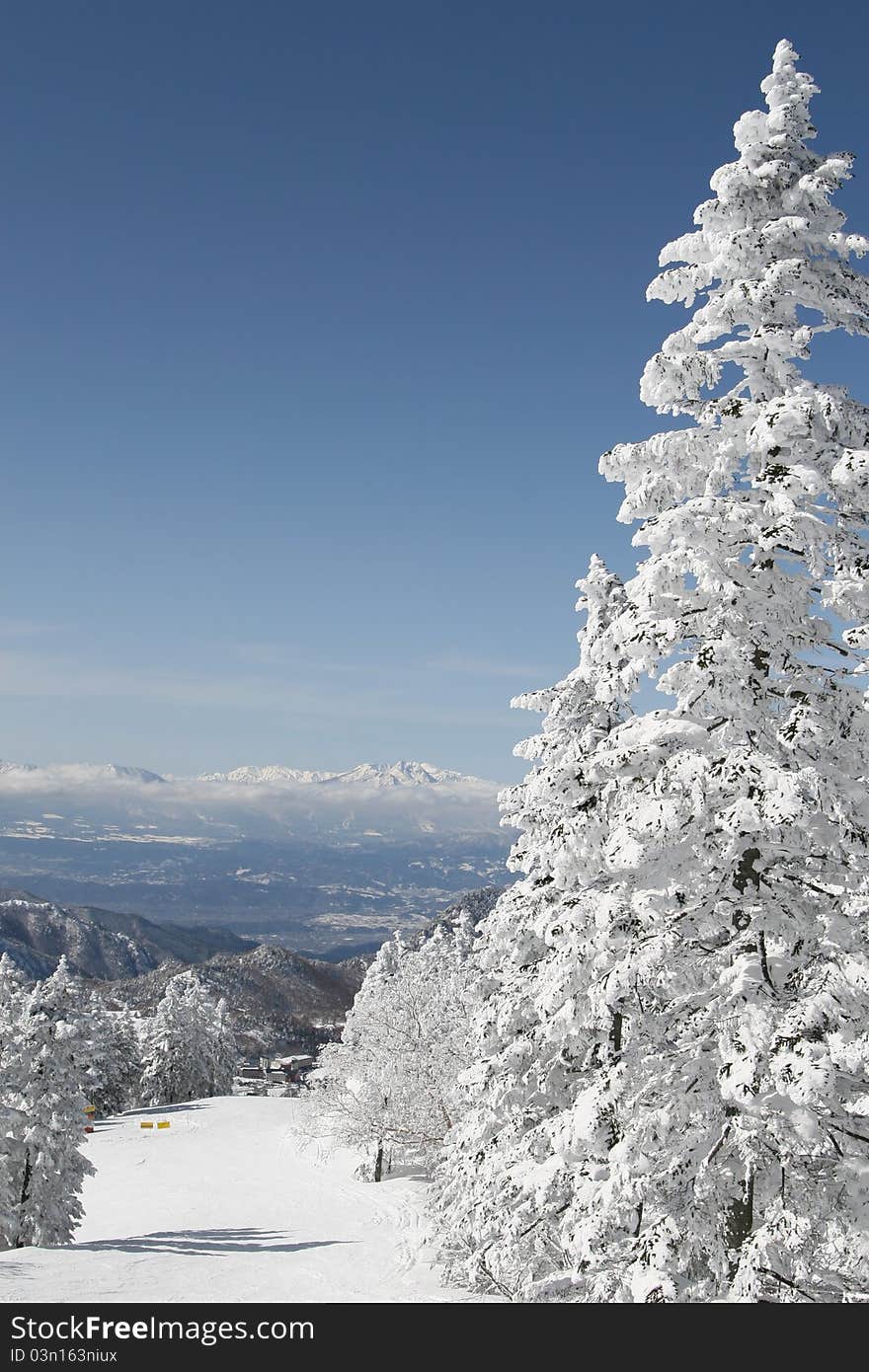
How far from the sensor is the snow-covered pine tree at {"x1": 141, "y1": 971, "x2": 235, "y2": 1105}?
99938mm

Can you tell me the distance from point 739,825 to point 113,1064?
116083 mm

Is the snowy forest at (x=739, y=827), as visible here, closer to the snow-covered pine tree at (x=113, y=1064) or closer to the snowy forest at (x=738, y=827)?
the snowy forest at (x=738, y=827)

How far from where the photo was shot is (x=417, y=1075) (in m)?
38.7

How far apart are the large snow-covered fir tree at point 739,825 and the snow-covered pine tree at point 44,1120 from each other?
3352 cm

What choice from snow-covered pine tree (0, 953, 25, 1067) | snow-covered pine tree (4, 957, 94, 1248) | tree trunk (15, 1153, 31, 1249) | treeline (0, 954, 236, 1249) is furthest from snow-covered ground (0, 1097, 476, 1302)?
snow-covered pine tree (0, 953, 25, 1067)

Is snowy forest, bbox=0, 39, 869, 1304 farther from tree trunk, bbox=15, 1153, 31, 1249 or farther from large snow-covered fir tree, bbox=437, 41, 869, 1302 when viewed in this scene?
tree trunk, bbox=15, 1153, 31, 1249

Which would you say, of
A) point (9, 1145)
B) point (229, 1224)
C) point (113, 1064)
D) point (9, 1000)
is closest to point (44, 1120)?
point (9, 1145)

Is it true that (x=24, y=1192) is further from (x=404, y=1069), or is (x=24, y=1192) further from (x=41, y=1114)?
(x=404, y=1069)

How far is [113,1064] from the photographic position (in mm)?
107250
